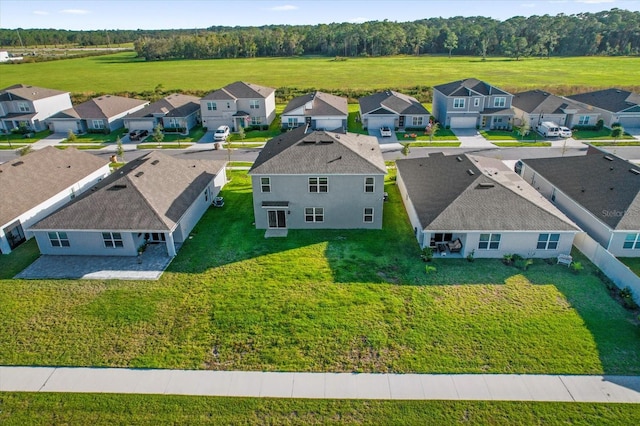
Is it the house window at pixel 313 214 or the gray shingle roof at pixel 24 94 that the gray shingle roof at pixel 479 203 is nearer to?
the house window at pixel 313 214

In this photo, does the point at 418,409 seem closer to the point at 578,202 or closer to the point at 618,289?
the point at 618,289

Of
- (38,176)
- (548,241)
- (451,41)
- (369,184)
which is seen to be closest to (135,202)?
(38,176)

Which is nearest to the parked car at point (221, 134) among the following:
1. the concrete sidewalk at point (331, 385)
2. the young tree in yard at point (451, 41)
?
the concrete sidewalk at point (331, 385)

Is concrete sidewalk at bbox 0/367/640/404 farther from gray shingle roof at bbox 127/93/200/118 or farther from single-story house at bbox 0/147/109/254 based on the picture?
gray shingle roof at bbox 127/93/200/118

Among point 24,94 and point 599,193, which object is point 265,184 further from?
point 24,94

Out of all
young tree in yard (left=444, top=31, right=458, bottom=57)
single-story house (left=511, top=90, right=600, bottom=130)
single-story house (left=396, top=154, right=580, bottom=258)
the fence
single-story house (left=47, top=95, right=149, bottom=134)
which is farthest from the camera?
young tree in yard (left=444, top=31, right=458, bottom=57)

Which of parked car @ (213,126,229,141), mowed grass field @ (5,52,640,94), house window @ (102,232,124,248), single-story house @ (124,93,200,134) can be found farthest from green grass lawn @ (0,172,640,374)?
mowed grass field @ (5,52,640,94)

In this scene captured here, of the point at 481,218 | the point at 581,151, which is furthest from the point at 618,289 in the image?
the point at 581,151
